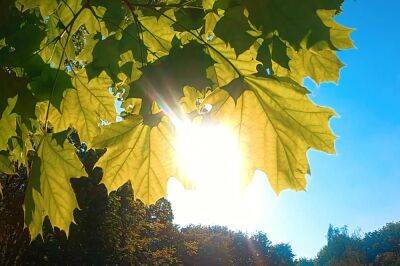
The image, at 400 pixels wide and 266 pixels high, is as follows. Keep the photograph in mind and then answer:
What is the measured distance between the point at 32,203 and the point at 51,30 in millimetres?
1541

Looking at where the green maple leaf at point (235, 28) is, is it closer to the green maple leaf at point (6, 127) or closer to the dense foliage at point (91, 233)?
the green maple leaf at point (6, 127)

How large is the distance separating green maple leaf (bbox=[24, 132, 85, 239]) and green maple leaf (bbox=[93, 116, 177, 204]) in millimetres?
208

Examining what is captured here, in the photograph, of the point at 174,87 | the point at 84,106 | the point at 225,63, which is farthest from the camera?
the point at 84,106

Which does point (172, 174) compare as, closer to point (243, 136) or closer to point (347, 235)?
point (243, 136)

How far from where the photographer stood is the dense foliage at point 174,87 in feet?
5.49

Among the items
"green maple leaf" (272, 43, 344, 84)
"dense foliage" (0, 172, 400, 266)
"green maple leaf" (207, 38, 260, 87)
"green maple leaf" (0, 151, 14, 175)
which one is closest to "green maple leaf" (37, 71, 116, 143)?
"green maple leaf" (0, 151, 14, 175)

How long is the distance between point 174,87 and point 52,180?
3.83 ft

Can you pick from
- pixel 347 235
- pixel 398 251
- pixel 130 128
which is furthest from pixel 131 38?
pixel 347 235

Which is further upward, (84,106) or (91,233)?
(91,233)

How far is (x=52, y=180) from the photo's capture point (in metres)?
2.49

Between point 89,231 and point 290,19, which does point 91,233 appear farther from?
point 290,19

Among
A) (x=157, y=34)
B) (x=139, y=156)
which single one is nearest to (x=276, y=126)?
(x=139, y=156)

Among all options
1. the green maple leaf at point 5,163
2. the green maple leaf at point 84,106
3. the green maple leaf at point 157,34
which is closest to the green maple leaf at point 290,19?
the green maple leaf at point 157,34

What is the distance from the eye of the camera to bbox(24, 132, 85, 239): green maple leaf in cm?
245
